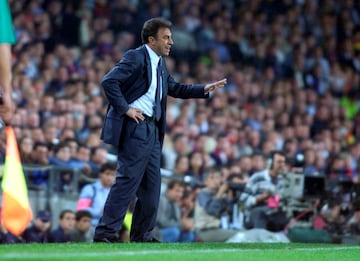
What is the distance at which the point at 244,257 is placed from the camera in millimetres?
8172

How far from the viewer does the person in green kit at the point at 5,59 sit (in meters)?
6.31

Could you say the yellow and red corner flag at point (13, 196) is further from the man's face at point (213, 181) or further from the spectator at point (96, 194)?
the man's face at point (213, 181)

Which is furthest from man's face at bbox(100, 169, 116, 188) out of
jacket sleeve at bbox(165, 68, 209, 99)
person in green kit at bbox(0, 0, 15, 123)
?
person in green kit at bbox(0, 0, 15, 123)

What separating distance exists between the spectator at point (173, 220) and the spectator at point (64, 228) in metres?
1.19

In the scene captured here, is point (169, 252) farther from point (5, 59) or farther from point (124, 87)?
point (5, 59)

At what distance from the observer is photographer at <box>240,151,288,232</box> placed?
13562mm

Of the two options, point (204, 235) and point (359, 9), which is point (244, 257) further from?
point (359, 9)

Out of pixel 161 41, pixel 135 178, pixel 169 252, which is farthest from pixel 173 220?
pixel 169 252

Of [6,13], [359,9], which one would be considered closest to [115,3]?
[359,9]

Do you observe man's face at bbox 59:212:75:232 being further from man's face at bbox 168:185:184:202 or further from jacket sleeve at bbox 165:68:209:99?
jacket sleeve at bbox 165:68:209:99

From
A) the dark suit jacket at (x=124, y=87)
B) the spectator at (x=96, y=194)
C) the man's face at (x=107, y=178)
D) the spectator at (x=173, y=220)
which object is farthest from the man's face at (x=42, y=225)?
the dark suit jacket at (x=124, y=87)

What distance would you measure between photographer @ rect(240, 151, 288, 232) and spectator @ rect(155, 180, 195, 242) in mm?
700

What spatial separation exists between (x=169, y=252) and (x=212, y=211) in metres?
5.32

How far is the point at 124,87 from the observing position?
9.75m
